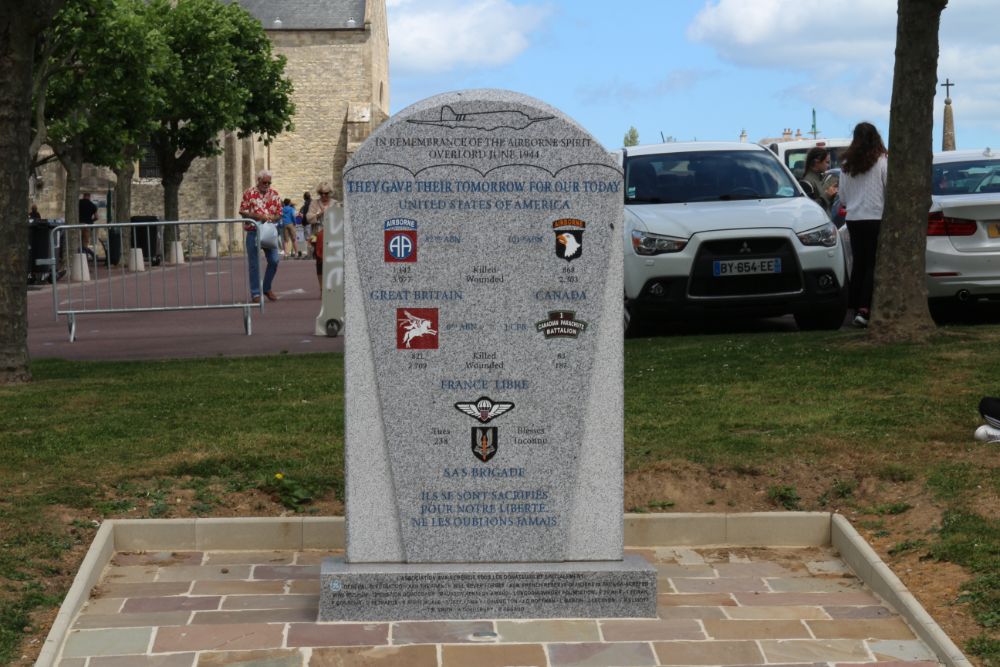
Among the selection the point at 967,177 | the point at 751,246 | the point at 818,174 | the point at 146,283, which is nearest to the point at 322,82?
the point at 146,283

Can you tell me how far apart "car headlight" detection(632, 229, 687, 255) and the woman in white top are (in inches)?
70.8

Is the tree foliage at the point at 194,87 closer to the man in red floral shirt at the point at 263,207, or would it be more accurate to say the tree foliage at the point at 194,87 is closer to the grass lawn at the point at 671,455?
the man in red floral shirt at the point at 263,207

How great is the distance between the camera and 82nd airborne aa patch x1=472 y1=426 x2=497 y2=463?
595 cm

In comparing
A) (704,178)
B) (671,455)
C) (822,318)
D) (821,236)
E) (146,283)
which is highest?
(704,178)

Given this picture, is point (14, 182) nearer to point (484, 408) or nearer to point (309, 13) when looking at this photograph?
point (484, 408)

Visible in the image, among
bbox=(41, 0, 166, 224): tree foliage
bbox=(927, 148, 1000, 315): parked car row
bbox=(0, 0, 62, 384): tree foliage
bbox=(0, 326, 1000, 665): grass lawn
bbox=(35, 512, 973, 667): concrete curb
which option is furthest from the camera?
bbox=(41, 0, 166, 224): tree foliage

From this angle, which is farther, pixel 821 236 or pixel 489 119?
pixel 821 236

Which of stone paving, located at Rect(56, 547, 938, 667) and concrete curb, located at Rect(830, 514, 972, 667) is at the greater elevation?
concrete curb, located at Rect(830, 514, 972, 667)

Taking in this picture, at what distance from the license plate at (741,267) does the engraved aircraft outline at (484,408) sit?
840cm

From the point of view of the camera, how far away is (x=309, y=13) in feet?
271

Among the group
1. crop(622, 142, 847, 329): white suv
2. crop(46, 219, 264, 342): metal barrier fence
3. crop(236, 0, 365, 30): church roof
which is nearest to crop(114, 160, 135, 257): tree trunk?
crop(46, 219, 264, 342): metal barrier fence

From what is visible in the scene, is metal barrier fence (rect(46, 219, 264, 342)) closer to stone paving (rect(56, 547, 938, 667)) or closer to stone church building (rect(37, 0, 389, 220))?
Answer: stone paving (rect(56, 547, 938, 667))

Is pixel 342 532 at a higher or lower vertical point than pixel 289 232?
lower

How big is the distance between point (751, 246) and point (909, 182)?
Result: 93.7 inches
